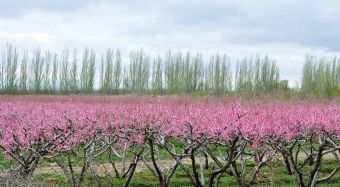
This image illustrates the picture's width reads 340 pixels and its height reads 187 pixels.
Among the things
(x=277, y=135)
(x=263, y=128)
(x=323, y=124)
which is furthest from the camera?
(x=323, y=124)

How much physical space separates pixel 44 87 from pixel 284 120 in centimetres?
3870

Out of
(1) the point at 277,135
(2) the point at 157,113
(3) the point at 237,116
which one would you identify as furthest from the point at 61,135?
(1) the point at 277,135

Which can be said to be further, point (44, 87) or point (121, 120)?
point (44, 87)

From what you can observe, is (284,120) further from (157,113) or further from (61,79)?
(61,79)

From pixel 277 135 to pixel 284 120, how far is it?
105 cm

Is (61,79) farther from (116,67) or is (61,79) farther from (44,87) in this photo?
(116,67)

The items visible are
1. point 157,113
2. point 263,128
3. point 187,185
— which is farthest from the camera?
point 187,185

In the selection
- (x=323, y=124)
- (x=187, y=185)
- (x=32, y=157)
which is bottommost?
(x=187, y=185)

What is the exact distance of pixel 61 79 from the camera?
154ft

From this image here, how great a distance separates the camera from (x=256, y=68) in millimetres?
47906

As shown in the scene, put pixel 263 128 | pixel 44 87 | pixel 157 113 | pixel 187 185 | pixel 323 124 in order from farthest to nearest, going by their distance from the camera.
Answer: pixel 44 87 → pixel 187 185 → pixel 157 113 → pixel 323 124 → pixel 263 128

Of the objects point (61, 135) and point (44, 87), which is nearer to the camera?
point (61, 135)

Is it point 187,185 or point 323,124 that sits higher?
point 323,124

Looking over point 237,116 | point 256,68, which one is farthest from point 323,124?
point 256,68
